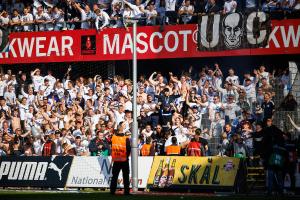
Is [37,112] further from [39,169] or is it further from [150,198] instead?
[150,198]

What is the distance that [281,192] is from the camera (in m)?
22.6

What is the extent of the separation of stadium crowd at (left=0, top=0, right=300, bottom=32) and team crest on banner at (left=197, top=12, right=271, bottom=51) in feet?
1.00

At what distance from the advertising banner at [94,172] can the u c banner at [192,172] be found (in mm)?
467

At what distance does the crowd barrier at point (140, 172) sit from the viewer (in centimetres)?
2477

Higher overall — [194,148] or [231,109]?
[231,109]

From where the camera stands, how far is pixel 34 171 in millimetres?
28750

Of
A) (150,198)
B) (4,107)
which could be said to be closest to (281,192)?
(150,198)

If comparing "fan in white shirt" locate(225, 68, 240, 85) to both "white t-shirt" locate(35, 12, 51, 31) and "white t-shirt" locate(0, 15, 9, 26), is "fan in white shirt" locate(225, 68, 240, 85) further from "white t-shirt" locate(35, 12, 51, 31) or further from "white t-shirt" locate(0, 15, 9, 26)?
"white t-shirt" locate(0, 15, 9, 26)

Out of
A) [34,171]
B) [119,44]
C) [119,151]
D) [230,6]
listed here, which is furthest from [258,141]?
[119,44]

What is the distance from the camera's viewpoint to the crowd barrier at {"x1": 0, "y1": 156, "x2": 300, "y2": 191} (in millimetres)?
24766

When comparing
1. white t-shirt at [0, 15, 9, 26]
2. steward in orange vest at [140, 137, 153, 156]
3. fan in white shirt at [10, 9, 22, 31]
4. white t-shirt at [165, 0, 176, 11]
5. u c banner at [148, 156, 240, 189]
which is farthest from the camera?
white t-shirt at [0, 15, 9, 26]

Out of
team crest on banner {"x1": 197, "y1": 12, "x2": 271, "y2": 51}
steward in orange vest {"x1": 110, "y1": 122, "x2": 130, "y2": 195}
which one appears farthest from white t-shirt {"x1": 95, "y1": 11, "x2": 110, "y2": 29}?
steward in orange vest {"x1": 110, "y1": 122, "x2": 130, "y2": 195}

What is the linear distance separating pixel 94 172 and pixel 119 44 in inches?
289

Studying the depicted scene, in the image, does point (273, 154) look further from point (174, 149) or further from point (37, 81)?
point (37, 81)
